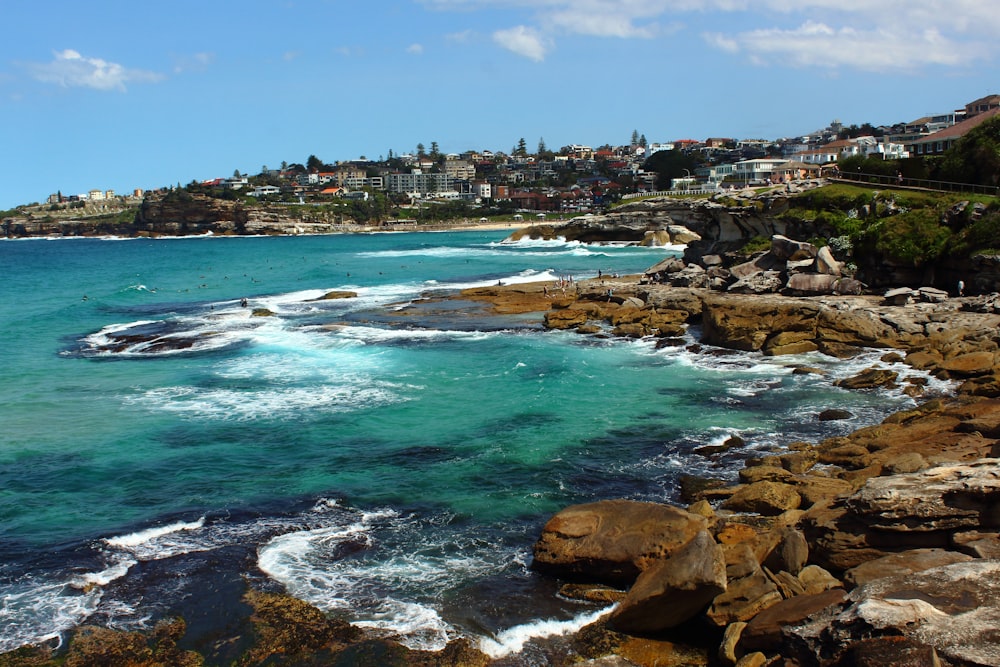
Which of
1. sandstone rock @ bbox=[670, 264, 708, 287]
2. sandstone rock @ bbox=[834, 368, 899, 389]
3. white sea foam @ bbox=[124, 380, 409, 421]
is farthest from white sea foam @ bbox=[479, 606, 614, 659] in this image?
sandstone rock @ bbox=[670, 264, 708, 287]

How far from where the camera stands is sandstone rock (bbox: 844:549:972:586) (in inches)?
401

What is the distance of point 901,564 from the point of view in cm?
1043

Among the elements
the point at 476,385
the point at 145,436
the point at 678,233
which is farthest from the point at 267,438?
the point at 678,233

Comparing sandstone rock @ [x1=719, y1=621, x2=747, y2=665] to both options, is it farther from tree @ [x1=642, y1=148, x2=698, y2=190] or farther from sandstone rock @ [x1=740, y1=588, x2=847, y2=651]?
tree @ [x1=642, y1=148, x2=698, y2=190]

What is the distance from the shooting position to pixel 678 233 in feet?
296

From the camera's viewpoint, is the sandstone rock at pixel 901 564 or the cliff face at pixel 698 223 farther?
the cliff face at pixel 698 223

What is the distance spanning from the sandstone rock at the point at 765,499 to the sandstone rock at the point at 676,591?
11.5 ft

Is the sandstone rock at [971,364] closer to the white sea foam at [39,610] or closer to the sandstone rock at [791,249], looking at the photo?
the sandstone rock at [791,249]

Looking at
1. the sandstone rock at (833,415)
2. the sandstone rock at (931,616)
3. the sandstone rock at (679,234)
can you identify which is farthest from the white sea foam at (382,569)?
the sandstone rock at (679,234)

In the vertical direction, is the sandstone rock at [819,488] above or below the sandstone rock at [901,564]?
below

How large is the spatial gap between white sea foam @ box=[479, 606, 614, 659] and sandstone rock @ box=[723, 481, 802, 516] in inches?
161

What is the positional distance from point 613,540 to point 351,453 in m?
8.79

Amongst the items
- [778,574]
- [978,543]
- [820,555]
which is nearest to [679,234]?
[820,555]

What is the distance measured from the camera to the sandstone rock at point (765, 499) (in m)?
14.5
